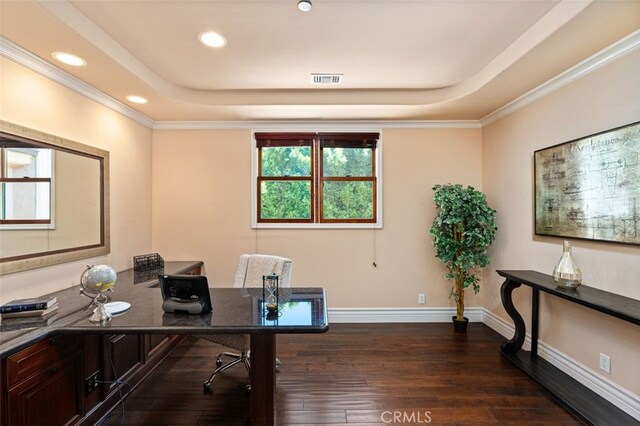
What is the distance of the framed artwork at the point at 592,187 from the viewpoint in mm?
1958

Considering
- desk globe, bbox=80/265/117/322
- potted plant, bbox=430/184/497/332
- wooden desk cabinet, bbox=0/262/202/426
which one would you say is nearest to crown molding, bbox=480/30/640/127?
potted plant, bbox=430/184/497/332

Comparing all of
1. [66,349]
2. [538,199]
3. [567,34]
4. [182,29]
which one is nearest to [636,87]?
[567,34]

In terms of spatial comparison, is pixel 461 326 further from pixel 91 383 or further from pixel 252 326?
pixel 91 383

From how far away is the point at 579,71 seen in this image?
2322 mm

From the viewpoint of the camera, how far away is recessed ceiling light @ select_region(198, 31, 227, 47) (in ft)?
7.11

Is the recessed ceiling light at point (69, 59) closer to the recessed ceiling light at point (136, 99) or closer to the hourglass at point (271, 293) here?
the recessed ceiling light at point (136, 99)

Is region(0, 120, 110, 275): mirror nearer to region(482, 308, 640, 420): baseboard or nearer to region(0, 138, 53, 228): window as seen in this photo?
region(0, 138, 53, 228): window

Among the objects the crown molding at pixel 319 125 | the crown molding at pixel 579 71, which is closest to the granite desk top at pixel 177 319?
the crown molding at pixel 319 125

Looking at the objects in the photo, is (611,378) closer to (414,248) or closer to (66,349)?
(414,248)

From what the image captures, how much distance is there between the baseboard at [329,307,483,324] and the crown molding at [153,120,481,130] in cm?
239

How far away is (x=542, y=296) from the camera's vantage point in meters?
A: 2.74

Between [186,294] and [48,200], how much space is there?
1.45 metres

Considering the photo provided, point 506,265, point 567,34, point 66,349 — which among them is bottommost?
point 66,349

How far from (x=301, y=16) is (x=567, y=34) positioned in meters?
1.79
